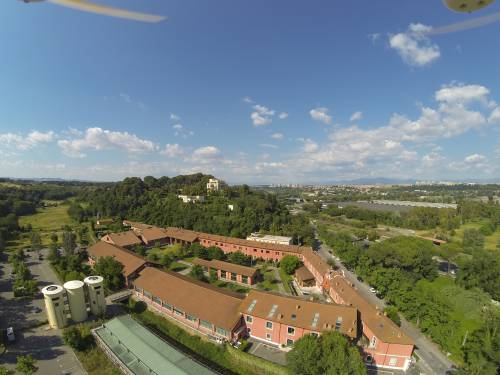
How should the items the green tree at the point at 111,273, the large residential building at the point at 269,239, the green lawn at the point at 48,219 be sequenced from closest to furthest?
the green tree at the point at 111,273 < the large residential building at the point at 269,239 < the green lawn at the point at 48,219

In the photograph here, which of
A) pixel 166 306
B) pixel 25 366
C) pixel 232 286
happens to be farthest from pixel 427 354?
pixel 25 366

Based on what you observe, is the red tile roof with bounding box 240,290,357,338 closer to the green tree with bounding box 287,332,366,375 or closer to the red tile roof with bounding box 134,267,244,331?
the red tile roof with bounding box 134,267,244,331

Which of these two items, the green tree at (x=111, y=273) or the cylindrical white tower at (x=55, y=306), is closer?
the cylindrical white tower at (x=55, y=306)

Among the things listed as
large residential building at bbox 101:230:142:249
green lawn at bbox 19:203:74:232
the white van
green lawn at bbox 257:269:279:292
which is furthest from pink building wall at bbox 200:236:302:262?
green lawn at bbox 19:203:74:232

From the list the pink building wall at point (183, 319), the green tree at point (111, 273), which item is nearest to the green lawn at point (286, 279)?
the pink building wall at point (183, 319)

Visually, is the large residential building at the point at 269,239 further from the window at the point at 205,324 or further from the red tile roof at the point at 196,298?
the window at the point at 205,324

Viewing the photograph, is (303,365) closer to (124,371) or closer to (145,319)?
(124,371)
